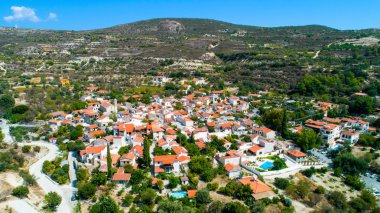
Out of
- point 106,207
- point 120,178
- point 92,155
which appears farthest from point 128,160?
point 106,207

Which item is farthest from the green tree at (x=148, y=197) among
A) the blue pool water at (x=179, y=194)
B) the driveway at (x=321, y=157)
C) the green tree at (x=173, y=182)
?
the driveway at (x=321, y=157)

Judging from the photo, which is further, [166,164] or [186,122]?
[186,122]

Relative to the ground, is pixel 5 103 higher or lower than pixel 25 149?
higher

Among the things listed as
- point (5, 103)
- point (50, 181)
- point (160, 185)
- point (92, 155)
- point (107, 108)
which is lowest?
point (50, 181)

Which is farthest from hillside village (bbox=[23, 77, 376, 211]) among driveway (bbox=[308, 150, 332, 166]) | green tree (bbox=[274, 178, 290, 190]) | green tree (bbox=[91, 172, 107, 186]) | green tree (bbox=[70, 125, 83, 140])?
green tree (bbox=[274, 178, 290, 190])

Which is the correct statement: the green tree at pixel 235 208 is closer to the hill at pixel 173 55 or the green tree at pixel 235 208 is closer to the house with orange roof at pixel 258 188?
the house with orange roof at pixel 258 188

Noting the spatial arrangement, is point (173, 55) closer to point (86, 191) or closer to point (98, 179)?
point (98, 179)

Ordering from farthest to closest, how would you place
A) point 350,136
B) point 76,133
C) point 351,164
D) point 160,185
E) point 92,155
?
point 350,136
point 76,133
point 351,164
point 92,155
point 160,185

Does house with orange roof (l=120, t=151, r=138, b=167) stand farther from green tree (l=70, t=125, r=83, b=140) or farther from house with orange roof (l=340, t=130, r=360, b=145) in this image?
house with orange roof (l=340, t=130, r=360, b=145)
